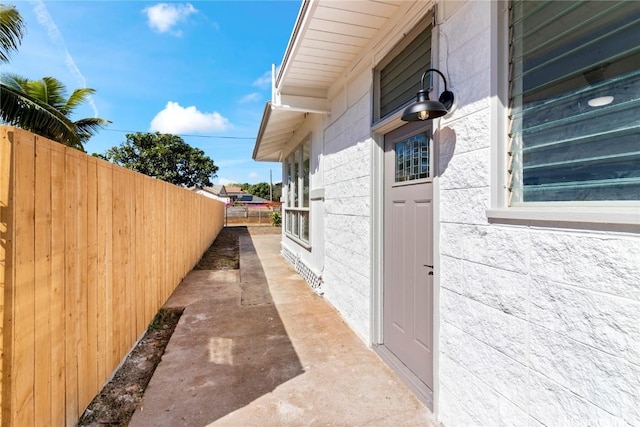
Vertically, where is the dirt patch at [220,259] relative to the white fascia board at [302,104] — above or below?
below

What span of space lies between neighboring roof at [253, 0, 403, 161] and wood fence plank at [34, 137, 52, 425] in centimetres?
255

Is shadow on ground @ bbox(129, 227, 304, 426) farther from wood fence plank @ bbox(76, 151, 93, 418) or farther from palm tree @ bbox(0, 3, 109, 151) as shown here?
palm tree @ bbox(0, 3, 109, 151)

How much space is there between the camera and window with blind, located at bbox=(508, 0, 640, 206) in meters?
1.40

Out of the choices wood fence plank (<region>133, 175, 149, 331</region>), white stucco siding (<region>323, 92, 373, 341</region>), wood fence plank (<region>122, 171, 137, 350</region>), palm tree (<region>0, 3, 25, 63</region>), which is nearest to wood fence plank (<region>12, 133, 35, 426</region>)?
wood fence plank (<region>122, 171, 137, 350</region>)

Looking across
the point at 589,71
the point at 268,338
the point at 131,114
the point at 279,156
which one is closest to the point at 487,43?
the point at 589,71

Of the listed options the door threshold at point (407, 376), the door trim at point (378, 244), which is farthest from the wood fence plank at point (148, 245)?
the door threshold at point (407, 376)

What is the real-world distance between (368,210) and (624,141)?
2.58 metres

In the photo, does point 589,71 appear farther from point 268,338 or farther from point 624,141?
point 268,338

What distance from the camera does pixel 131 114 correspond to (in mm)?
26859

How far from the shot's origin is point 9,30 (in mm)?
5949

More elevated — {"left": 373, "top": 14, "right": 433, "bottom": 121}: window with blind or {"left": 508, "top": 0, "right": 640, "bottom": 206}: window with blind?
{"left": 373, "top": 14, "right": 433, "bottom": 121}: window with blind

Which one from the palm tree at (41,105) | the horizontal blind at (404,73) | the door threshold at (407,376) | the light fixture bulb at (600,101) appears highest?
the palm tree at (41,105)

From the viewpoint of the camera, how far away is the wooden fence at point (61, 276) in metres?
1.63

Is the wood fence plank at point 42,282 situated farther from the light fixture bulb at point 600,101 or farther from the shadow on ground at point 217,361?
the light fixture bulb at point 600,101
